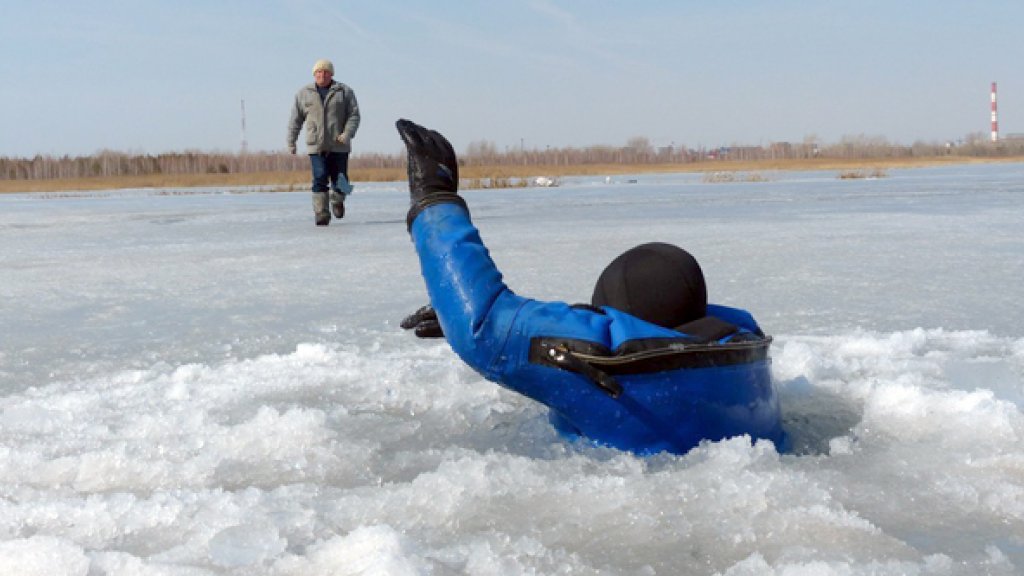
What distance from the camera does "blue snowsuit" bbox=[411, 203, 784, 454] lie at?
2312mm

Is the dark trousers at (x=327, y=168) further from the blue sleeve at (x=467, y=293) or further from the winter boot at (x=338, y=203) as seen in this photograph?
the blue sleeve at (x=467, y=293)

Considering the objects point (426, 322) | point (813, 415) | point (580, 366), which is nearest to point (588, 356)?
point (580, 366)

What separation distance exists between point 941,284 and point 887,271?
1.70 feet

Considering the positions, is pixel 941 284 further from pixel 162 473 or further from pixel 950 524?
pixel 162 473

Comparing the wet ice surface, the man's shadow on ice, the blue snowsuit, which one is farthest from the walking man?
the blue snowsuit

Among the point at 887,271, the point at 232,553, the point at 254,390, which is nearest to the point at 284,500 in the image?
the point at 232,553

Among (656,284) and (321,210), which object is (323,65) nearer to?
(321,210)

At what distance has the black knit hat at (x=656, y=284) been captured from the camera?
8.23ft

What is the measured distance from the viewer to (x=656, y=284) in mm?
2510

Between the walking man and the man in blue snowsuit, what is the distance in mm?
7278

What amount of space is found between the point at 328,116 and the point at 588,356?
7.65 m

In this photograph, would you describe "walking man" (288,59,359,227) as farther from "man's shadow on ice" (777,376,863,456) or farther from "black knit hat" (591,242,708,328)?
"black knit hat" (591,242,708,328)

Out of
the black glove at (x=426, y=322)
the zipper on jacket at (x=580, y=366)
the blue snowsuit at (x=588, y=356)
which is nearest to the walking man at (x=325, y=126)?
the black glove at (x=426, y=322)

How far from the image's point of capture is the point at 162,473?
236cm
